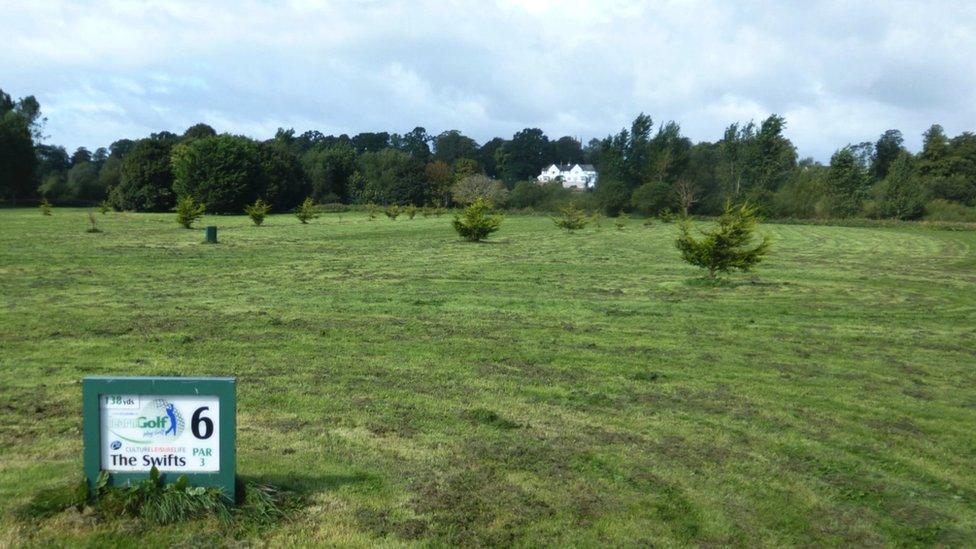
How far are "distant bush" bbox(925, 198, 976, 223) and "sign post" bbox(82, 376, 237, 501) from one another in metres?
72.3

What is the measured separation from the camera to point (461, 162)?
10794cm

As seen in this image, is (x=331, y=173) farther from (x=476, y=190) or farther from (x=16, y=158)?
(x=16, y=158)

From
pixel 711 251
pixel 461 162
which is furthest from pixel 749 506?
pixel 461 162

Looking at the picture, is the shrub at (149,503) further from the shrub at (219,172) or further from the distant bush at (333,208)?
the distant bush at (333,208)

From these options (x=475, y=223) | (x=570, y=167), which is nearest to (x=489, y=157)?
(x=570, y=167)

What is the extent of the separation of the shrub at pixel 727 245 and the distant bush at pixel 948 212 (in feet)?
182

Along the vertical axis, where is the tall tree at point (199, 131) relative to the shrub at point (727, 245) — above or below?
above

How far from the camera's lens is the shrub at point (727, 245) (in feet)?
63.8

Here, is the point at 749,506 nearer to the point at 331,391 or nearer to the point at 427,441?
the point at 427,441

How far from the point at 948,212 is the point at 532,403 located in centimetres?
7181

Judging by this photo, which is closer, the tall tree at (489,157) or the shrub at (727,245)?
the shrub at (727,245)

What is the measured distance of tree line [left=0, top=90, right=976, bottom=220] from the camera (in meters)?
70.2

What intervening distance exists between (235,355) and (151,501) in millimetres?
5059

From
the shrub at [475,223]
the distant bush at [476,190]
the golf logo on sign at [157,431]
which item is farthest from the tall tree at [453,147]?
the golf logo on sign at [157,431]
